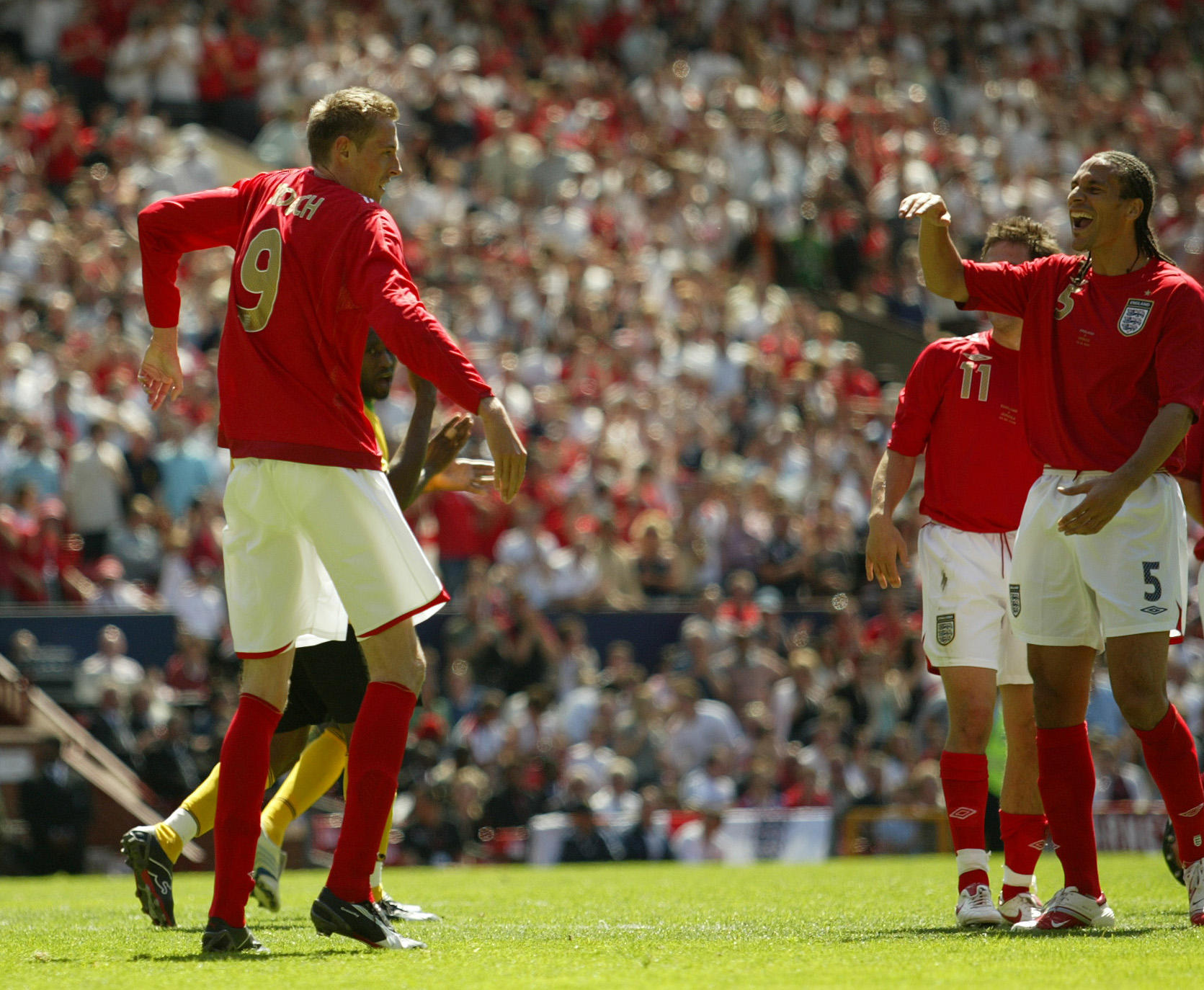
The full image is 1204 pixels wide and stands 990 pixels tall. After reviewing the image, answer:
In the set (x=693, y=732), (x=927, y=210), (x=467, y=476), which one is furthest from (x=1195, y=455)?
(x=693, y=732)

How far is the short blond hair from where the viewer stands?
223 inches

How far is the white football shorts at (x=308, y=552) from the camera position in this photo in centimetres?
546

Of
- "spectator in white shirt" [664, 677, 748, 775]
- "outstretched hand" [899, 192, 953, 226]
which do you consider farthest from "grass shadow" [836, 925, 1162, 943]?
"spectator in white shirt" [664, 677, 748, 775]

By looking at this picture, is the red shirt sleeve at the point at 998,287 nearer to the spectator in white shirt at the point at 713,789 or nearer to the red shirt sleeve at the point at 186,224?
the red shirt sleeve at the point at 186,224

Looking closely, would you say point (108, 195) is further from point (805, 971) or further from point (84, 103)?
point (805, 971)

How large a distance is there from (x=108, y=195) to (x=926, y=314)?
950cm

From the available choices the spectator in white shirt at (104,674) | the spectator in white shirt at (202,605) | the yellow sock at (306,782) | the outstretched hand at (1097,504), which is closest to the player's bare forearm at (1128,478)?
the outstretched hand at (1097,504)

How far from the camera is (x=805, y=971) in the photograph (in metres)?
4.93

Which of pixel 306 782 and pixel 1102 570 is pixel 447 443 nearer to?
pixel 306 782

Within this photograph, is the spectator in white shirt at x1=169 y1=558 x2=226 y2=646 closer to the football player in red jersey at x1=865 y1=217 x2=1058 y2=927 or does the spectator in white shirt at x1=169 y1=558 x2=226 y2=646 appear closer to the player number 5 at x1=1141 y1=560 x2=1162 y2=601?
the football player in red jersey at x1=865 y1=217 x2=1058 y2=927

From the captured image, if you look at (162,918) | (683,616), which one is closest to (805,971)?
(162,918)

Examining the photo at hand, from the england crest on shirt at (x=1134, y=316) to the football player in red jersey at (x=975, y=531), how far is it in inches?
30.4

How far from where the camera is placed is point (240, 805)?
5.48m

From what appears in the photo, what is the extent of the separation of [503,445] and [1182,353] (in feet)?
7.76
